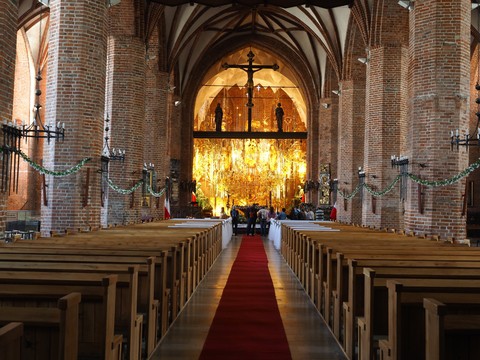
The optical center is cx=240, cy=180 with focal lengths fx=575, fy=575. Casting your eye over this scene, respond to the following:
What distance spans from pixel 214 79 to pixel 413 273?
117ft

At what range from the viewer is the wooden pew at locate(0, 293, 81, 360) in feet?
9.63

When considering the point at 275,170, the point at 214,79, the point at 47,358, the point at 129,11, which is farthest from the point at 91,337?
the point at 214,79

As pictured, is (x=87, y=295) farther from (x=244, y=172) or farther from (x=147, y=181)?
(x=244, y=172)

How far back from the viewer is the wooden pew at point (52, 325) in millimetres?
2936

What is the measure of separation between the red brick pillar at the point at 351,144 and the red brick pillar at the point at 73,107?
12333mm

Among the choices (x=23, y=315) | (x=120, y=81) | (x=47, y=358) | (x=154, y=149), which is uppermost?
(x=120, y=81)

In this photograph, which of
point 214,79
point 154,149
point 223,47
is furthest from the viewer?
point 214,79

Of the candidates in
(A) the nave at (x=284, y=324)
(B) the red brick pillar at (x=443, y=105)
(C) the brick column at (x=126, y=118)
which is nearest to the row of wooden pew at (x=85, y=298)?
(A) the nave at (x=284, y=324)

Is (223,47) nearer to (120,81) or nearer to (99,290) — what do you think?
(120,81)

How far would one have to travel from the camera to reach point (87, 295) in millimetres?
3939

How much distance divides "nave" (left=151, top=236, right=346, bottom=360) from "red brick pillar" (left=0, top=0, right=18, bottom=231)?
3.10 m

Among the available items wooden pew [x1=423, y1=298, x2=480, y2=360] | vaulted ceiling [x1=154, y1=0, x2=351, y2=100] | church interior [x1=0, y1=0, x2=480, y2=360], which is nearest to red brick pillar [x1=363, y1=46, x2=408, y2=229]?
church interior [x1=0, y1=0, x2=480, y2=360]

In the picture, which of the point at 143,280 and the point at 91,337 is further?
the point at 143,280

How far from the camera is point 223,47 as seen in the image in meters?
32.7
